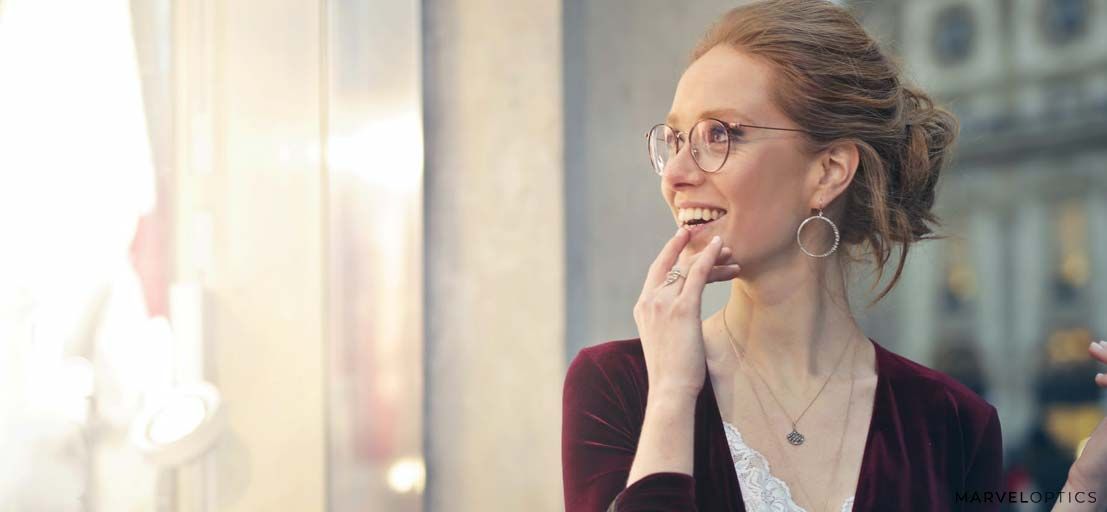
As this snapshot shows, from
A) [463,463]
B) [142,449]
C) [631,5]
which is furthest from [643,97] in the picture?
[142,449]

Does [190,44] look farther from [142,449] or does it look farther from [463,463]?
[463,463]

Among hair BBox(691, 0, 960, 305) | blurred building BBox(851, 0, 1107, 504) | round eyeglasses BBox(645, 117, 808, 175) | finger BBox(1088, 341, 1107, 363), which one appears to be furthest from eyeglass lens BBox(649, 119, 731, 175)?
finger BBox(1088, 341, 1107, 363)

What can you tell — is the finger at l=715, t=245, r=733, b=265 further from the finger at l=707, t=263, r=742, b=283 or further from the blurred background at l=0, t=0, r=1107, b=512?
the blurred background at l=0, t=0, r=1107, b=512

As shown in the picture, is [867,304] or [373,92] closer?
[867,304]

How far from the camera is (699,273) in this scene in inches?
51.8

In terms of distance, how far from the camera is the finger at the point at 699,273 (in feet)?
4.31

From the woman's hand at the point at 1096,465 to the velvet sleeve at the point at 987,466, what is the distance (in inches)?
4.7

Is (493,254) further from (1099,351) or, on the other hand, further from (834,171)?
(1099,351)

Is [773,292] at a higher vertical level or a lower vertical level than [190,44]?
lower

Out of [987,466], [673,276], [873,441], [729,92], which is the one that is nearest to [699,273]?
[673,276]

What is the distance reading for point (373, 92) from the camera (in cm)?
234

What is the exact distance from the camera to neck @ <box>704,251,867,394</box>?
1477mm

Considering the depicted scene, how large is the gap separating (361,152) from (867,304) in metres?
1.31

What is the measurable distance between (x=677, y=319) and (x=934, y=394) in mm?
517
